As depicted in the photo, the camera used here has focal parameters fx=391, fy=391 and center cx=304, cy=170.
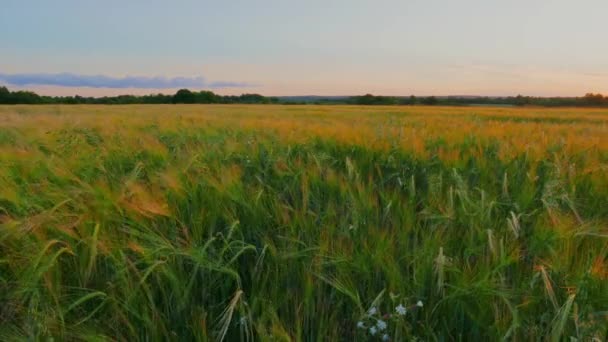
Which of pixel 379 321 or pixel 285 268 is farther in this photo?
pixel 285 268

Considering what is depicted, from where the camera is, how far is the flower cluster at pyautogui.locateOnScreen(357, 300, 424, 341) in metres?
1.03

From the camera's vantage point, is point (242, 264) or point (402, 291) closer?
point (402, 291)

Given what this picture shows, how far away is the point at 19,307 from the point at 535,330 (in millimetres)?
1489

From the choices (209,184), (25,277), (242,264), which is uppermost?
(209,184)

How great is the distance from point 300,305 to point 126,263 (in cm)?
63

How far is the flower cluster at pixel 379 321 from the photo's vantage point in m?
1.03

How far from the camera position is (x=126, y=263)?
4.38 ft

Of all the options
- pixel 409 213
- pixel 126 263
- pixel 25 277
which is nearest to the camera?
pixel 25 277

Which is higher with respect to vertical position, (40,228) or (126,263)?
(40,228)

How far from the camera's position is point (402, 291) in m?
1.22

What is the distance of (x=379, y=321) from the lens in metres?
1.04

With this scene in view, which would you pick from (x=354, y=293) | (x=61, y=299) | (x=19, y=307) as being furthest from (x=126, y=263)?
(x=354, y=293)

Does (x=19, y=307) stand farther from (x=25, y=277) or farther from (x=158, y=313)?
(x=158, y=313)

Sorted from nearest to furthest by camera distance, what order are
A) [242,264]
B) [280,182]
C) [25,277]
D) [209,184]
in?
1. [25,277]
2. [242,264]
3. [209,184]
4. [280,182]
